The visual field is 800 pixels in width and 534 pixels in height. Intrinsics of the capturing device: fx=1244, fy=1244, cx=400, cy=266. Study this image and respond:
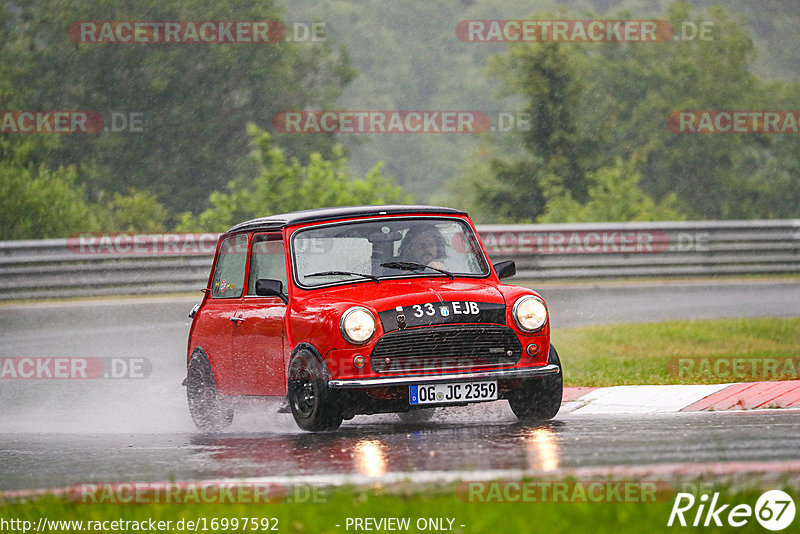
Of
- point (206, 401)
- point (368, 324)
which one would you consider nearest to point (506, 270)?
point (368, 324)

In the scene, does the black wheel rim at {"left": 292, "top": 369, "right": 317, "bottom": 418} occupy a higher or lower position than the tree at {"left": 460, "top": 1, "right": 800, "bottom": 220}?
lower

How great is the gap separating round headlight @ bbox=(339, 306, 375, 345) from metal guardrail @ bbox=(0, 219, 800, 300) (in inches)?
466

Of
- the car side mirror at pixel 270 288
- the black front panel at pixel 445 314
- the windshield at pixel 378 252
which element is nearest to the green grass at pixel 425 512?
the black front panel at pixel 445 314

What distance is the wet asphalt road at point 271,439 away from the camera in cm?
714

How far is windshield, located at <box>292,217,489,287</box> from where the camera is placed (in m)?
9.31

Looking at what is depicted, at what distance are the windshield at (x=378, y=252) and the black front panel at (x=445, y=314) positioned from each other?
0.68 meters

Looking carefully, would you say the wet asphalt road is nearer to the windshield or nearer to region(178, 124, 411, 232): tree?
the windshield

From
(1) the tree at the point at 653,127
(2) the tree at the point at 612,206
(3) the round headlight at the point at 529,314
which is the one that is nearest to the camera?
(3) the round headlight at the point at 529,314

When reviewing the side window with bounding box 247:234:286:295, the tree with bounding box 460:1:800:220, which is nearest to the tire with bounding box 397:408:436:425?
the side window with bounding box 247:234:286:295

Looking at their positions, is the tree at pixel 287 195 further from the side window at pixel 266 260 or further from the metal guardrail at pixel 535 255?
the side window at pixel 266 260

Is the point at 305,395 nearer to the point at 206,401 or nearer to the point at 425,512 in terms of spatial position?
the point at 206,401

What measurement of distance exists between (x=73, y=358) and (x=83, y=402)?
7.85 feet

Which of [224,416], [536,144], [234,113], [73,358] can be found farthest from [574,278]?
[234,113]

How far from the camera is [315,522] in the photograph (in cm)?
546
